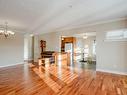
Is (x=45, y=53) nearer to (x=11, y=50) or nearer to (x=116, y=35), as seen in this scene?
(x=11, y=50)

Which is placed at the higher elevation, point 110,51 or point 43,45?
point 43,45

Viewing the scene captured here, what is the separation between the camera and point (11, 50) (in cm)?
761

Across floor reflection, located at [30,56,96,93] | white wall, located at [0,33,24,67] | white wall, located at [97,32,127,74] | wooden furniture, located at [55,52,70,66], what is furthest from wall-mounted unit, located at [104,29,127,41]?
white wall, located at [0,33,24,67]

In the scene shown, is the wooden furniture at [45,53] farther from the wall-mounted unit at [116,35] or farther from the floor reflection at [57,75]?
the wall-mounted unit at [116,35]

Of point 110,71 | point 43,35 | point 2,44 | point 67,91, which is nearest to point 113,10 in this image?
point 110,71

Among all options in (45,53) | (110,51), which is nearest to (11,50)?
(45,53)

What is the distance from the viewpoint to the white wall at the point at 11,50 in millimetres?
6996

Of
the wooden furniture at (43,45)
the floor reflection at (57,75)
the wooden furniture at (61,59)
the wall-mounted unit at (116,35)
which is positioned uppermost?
the wall-mounted unit at (116,35)

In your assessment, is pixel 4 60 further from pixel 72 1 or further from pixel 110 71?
pixel 110 71

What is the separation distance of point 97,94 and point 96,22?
4.11 metres

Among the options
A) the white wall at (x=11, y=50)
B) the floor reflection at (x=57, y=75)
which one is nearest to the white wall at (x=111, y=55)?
the floor reflection at (x=57, y=75)

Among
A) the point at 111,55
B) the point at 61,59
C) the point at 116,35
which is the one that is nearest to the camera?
the point at 116,35

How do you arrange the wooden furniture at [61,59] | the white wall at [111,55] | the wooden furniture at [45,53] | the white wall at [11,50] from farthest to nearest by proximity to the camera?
the wooden furniture at [45,53]
the wooden furniture at [61,59]
the white wall at [11,50]
the white wall at [111,55]

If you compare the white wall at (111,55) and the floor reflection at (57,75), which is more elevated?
the white wall at (111,55)
